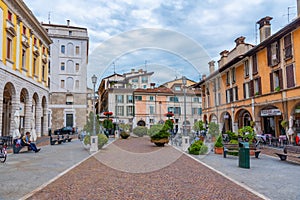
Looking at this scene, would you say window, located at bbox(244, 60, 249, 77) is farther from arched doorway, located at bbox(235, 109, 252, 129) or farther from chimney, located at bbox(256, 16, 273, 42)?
arched doorway, located at bbox(235, 109, 252, 129)

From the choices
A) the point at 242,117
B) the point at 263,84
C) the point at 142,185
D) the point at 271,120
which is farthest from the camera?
the point at 242,117

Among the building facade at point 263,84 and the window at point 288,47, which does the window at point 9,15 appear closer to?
the building facade at point 263,84

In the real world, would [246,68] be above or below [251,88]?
above

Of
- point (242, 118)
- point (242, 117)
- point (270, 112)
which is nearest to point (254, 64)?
point (270, 112)

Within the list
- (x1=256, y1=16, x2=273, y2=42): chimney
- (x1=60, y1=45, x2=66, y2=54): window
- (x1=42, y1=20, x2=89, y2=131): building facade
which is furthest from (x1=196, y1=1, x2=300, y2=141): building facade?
(x1=60, y1=45, x2=66, y2=54): window

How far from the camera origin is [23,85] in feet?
72.6

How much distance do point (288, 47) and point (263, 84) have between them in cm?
389

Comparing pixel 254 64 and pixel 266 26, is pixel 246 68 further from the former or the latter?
pixel 266 26

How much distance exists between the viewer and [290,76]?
58.3 ft

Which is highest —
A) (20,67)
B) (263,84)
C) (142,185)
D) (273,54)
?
(273,54)

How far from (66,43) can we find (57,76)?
556 cm

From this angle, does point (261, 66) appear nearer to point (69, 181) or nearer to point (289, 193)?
point (289, 193)

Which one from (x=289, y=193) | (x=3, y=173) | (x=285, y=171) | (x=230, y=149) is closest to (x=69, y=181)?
(x=3, y=173)

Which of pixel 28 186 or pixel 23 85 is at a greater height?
pixel 23 85
